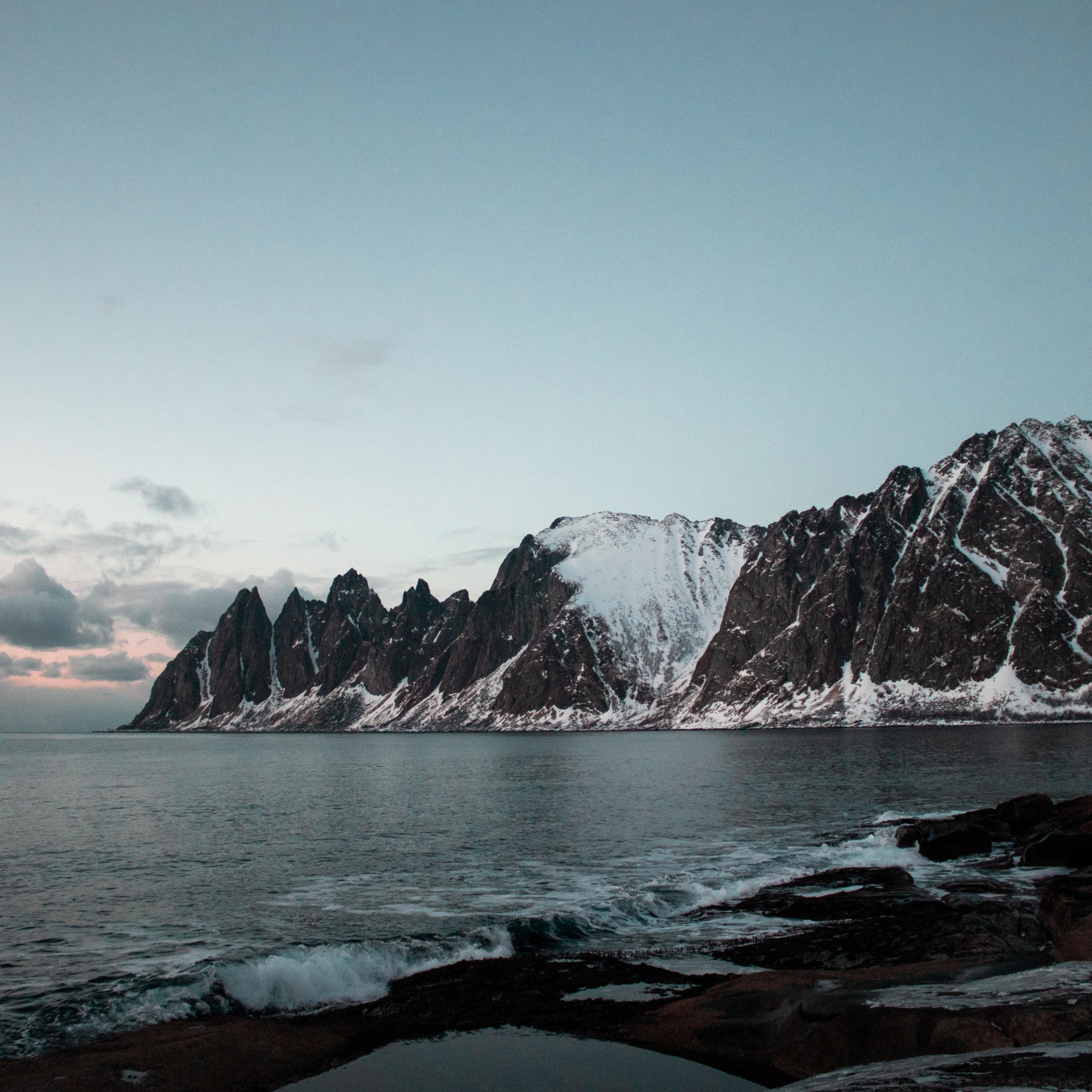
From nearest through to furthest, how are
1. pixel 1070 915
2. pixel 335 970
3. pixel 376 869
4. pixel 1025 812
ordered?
pixel 1070 915, pixel 335 970, pixel 376 869, pixel 1025 812

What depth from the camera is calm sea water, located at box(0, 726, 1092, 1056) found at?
2255cm

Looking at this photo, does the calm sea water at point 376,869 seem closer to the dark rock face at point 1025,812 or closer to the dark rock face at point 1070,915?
the dark rock face at point 1025,812

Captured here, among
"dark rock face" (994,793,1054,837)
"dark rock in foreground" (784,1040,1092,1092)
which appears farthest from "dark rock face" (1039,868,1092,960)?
"dark rock face" (994,793,1054,837)

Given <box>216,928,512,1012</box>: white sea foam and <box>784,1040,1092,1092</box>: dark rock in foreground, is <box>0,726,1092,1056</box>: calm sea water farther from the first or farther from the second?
<box>784,1040,1092,1092</box>: dark rock in foreground

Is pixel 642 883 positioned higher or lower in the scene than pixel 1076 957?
lower

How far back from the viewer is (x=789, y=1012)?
1634 centimetres

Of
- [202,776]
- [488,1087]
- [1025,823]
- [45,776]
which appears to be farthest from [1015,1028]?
[45,776]

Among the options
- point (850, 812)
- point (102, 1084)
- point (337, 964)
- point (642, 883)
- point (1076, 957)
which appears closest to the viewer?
point (102, 1084)

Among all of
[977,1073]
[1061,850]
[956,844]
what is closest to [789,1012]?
[977,1073]

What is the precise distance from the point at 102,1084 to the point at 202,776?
108 metres

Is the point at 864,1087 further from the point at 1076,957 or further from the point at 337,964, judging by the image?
the point at 337,964

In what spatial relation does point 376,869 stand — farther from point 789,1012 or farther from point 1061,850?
point 1061,850

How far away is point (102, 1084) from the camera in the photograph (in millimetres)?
14734

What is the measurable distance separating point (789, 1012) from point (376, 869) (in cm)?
2803
